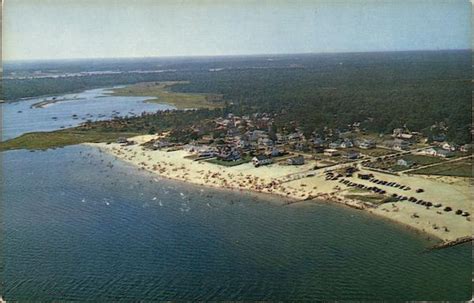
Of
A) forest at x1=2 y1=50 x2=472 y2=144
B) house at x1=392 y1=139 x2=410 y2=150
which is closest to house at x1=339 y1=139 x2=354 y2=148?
house at x1=392 y1=139 x2=410 y2=150

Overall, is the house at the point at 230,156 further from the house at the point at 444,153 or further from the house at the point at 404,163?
the house at the point at 444,153

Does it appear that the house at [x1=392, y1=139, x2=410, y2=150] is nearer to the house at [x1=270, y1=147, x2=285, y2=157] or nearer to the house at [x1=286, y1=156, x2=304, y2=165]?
the house at [x1=286, y1=156, x2=304, y2=165]

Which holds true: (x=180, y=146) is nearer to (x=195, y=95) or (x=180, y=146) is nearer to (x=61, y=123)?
(x=61, y=123)

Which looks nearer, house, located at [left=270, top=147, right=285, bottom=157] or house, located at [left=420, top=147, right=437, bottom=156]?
house, located at [left=420, top=147, right=437, bottom=156]

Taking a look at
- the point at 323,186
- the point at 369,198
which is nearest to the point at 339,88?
the point at 323,186

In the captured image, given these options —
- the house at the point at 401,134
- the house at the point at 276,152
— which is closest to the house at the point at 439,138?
the house at the point at 401,134
